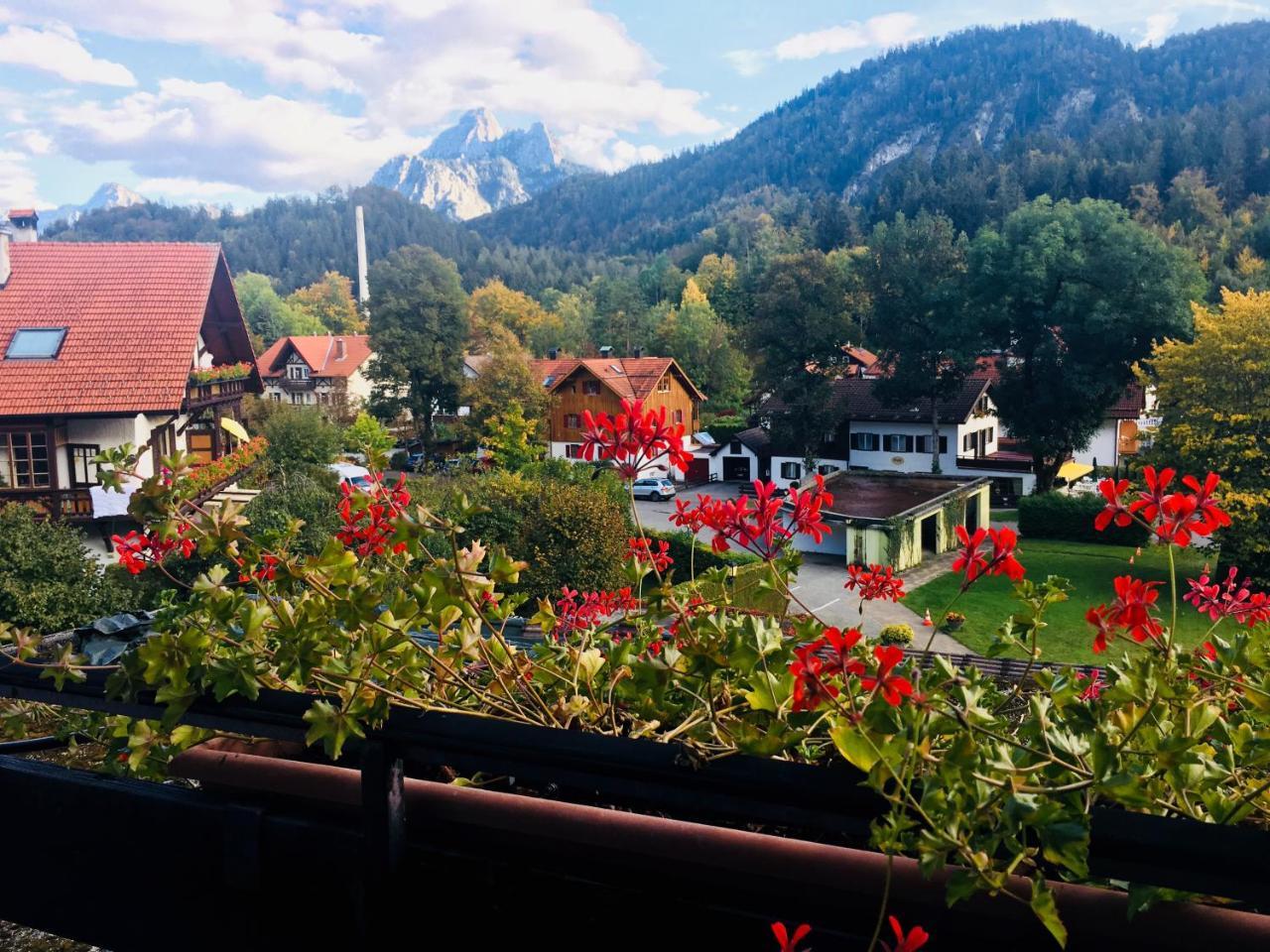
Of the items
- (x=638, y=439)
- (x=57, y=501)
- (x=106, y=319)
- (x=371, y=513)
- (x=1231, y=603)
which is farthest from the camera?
(x=106, y=319)

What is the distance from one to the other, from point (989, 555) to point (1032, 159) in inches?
4207

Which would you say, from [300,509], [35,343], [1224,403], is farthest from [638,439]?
[1224,403]

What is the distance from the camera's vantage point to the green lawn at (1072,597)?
21281 millimetres

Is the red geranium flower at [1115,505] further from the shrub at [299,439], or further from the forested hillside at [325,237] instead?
the forested hillside at [325,237]

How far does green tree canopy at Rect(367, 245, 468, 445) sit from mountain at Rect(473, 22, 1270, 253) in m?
59.8

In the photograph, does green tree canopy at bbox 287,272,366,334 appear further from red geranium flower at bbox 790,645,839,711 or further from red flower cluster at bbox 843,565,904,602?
red geranium flower at bbox 790,645,839,711

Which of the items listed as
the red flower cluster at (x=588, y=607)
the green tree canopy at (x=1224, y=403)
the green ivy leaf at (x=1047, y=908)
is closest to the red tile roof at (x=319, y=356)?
the green tree canopy at (x=1224, y=403)

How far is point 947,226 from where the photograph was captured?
138ft

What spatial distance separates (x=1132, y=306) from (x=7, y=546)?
33982 millimetres

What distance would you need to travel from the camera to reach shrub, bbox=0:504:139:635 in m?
15.4

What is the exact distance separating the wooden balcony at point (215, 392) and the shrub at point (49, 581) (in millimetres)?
6211

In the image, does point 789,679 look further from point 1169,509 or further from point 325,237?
point 325,237

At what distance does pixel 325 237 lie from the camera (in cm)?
14112

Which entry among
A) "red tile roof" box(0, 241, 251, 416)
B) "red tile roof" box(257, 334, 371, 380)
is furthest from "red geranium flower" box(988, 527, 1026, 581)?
"red tile roof" box(257, 334, 371, 380)
